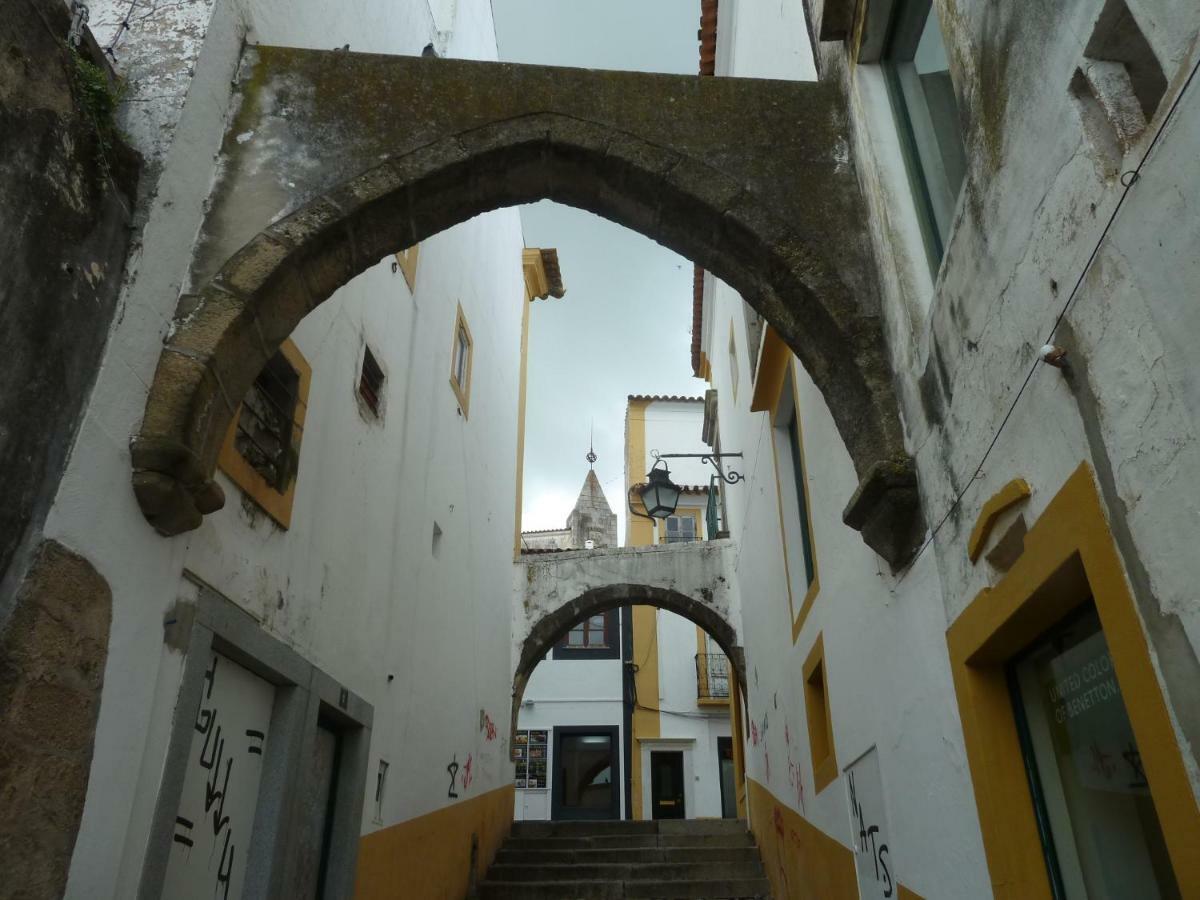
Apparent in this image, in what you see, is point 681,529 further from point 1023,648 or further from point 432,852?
point 1023,648

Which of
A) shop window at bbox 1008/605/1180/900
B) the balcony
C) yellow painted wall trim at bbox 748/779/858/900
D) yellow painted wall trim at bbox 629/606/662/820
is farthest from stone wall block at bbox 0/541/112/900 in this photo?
the balcony

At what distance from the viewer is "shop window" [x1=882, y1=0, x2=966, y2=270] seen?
3.04 m

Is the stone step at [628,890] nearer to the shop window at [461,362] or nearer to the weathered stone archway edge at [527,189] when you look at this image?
the shop window at [461,362]

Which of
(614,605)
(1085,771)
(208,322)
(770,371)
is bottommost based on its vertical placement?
(1085,771)

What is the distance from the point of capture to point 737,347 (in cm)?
945

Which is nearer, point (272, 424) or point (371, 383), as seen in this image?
point (272, 424)

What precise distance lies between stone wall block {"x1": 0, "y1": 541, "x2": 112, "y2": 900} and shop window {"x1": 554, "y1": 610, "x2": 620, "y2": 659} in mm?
15745

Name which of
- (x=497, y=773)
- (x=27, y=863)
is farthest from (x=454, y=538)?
(x=27, y=863)

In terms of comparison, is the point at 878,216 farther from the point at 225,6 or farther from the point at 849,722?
the point at 225,6

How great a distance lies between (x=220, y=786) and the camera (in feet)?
12.3

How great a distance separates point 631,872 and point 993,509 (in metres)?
7.67

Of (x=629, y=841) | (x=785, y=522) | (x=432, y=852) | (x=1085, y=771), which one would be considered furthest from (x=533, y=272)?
(x=1085, y=771)

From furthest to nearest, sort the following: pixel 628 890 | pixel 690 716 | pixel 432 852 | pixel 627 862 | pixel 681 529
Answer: pixel 681 529 < pixel 690 716 < pixel 627 862 < pixel 628 890 < pixel 432 852

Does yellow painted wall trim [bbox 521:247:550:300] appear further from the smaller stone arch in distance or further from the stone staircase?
the stone staircase
